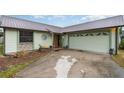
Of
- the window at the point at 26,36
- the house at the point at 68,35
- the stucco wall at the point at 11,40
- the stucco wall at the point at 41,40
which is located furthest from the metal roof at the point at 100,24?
the stucco wall at the point at 11,40

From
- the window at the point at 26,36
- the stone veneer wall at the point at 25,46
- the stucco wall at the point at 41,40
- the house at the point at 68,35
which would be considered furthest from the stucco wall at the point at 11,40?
the stucco wall at the point at 41,40

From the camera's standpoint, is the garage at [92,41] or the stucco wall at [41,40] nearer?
the garage at [92,41]

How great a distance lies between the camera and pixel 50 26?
1337cm

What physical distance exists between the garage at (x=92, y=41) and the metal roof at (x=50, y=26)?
554mm

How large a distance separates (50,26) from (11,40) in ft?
15.2

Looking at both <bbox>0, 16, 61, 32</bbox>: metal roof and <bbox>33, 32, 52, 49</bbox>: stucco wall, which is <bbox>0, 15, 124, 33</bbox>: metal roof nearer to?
<bbox>0, 16, 61, 32</bbox>: metal roof

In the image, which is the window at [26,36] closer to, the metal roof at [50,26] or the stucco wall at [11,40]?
the metal roof at [50,26]

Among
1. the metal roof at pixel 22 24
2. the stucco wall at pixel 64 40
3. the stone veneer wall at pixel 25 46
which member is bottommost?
the stone veneer wall at pixel 25 46

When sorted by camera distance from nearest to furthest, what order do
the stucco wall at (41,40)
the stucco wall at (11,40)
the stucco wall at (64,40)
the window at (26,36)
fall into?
the stucco wall at (11,40)
the window at (26,36)
the stucco wall at (41,40)
the stucco wall at (64,40)

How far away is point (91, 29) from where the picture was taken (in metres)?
11.5

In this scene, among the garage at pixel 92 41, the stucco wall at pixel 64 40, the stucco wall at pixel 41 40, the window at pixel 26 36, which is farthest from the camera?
the stucco wall at pixel 64 40

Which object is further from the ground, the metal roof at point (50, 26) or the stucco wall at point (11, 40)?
the metal roof at point (50, 26)

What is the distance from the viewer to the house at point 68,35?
9875mm
